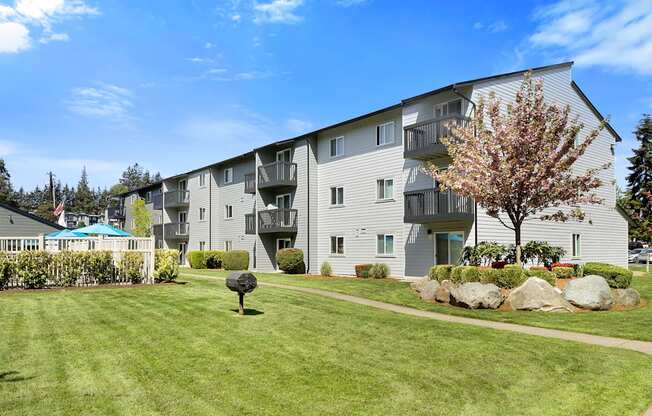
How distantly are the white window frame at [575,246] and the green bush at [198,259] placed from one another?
25.6m

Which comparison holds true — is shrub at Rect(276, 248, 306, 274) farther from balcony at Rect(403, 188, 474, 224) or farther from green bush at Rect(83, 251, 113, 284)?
green bush at Rect(83, 251, 113, 284)

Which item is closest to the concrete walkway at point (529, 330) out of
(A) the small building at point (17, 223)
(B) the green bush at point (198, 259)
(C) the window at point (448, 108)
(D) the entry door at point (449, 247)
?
(D) the entry door at point (449, 247)

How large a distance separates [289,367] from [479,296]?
29.6ft

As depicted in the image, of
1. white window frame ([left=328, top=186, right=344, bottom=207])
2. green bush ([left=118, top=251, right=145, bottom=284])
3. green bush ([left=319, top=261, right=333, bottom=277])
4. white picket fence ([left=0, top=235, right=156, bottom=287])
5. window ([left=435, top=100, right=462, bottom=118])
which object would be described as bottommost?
green bush ([left=319, top=261, right=333, bottom=277])

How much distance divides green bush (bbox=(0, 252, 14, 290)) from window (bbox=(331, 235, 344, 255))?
17379 millimetres

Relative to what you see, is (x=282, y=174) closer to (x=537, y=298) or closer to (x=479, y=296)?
(x=479, y=296)

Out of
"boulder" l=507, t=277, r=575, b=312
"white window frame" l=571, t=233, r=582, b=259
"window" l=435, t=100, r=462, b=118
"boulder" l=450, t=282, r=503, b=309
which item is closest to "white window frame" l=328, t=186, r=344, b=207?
"window" l=435, t=100, r=462, b=118

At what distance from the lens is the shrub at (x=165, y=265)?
17375 mm

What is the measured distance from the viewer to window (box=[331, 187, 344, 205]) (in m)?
29.1

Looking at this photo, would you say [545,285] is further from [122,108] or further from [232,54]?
[122,108]

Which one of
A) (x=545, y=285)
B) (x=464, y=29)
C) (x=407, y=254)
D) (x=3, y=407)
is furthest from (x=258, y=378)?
(x=407, y=254)

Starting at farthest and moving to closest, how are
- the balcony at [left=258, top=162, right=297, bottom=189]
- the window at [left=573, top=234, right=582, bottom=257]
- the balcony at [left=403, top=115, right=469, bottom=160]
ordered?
the balcony at [left=258, top=162, right=297, bottom=189] < the window at [left=573, top=234, right=582, bottom=257] < the balcony at [left=403, top=115, right=469, bottom=160]

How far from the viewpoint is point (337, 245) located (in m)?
29.2

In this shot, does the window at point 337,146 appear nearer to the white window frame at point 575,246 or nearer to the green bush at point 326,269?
the green bush at point 326,269
